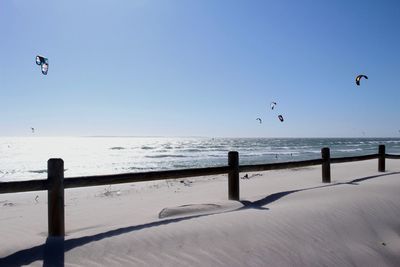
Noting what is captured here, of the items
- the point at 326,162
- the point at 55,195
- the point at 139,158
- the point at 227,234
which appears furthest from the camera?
the point at 139,158

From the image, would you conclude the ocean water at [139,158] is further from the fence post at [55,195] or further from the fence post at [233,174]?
the fence post at [55,195]

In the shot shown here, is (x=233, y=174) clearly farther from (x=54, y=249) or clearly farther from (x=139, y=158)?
(x=139, y=158)

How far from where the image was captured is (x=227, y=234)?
504 cm

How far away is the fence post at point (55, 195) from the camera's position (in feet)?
15.5

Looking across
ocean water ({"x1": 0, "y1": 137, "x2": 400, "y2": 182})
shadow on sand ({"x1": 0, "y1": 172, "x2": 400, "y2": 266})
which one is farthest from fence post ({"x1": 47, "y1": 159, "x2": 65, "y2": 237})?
ocean water ({"x1": 0, "y1": 137, "x2": 400, "y2": 182})

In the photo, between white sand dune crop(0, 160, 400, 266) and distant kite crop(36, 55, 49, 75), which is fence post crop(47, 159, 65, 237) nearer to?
white sand dune crop(0, 160, 400, 266)

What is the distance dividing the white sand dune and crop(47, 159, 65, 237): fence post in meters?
0.17

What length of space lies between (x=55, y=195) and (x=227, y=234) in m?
2.25

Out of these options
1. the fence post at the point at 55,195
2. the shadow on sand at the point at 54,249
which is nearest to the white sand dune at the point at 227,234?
the shadow on sand at the point at 54,249

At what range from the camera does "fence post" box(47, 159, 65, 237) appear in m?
4.72

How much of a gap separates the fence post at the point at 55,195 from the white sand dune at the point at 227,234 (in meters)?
0.17

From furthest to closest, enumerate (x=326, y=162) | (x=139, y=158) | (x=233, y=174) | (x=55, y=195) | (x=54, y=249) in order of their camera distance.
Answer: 1. (x=139, y=158)
2. (x=326, y=162)
3. (x=233, y=174)
4. (x=55, y=195)
5. (x=54, y=249)

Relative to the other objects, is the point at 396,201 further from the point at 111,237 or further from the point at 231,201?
the point at 111,237

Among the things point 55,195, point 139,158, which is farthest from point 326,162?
point 139,158
